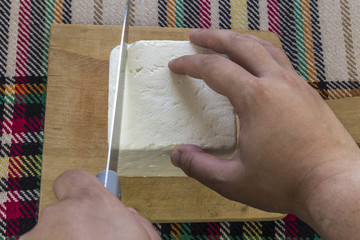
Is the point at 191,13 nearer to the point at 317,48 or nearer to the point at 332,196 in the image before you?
the point at 317,48

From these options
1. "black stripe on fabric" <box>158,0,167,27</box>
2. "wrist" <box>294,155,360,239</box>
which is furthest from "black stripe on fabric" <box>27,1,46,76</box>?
"wrist" <box>294,155,360,239</box>

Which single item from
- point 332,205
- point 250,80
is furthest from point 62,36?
point 332,205

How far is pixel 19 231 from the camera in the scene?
1055 millimetres

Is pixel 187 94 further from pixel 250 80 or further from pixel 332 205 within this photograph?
pixel 332 205

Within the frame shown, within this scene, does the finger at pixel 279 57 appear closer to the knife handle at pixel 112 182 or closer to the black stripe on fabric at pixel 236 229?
the knife handle at pixel 112 182

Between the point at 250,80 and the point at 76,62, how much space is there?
1.79ft

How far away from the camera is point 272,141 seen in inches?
25.3

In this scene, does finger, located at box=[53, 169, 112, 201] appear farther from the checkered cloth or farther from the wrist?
the checkered cloth

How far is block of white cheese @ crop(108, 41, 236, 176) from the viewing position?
0.78 meters

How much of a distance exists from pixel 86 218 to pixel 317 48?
109 cm

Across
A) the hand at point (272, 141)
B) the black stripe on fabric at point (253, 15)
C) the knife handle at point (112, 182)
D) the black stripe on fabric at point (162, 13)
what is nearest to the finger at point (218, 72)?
the hand at point (272, 141)

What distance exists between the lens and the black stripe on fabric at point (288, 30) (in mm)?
1232

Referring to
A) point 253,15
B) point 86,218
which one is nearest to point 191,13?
point 253,15

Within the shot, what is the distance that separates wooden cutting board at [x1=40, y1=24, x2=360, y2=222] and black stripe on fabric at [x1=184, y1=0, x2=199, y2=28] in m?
0.34
